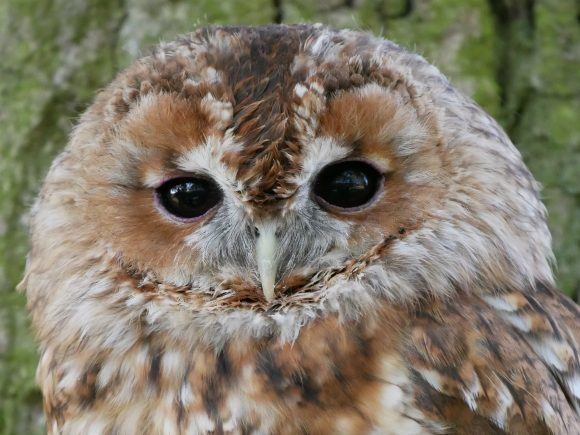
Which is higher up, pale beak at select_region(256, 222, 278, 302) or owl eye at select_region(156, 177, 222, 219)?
owl eye at select_region(156, 177, 222, 219)

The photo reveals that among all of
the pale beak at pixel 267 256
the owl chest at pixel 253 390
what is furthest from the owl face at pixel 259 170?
the owl chest at pixel 253 390

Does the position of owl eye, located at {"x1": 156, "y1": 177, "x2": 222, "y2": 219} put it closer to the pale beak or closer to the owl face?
the owl face

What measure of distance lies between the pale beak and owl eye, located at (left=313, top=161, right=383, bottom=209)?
4.8 inches

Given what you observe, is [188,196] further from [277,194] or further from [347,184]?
[347,184]

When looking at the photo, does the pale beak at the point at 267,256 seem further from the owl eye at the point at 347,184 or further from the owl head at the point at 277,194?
the owl eye at the point at 347,184

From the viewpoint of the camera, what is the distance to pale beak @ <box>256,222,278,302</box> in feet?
5.23

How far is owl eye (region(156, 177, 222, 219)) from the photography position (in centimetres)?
164

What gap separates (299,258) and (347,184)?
188 mm

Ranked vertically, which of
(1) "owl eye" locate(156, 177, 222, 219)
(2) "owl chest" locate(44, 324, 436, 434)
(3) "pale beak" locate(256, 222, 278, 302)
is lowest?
(2) "owl chest" locate(44, 324, 436, 434)

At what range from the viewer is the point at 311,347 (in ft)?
5.39

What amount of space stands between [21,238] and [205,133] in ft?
4.74

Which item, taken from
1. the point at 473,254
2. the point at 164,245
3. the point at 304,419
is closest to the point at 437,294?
the point at 473,254

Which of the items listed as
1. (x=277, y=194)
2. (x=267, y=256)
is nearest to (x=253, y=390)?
(x=267, y=256)

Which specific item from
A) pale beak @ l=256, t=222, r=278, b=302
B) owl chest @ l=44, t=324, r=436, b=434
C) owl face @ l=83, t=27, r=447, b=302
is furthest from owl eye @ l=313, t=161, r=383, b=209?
owl chest @ l=44, t=324, r=436, b=434
